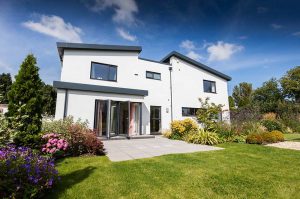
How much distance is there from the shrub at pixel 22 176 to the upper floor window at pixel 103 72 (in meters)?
9.48

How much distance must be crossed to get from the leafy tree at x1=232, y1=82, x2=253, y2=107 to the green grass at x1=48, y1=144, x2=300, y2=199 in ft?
111

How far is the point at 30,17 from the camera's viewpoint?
26.8ft

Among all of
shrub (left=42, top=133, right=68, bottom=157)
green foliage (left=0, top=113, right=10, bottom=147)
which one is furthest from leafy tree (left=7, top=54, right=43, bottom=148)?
green foliage (left=0, top=113, right=10, bottom=147)

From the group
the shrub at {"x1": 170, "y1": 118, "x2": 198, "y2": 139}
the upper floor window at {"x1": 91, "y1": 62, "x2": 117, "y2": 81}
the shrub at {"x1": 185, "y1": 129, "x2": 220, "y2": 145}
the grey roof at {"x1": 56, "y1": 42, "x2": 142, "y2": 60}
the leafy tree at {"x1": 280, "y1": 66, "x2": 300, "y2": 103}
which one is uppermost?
the leafy tree at {"x1": 280, "y1": 66, "x2": 300, "y2": 103}

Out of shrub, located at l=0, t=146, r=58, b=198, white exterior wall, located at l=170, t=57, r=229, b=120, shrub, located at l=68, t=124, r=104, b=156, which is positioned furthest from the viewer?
white exterior wall, located at l=170, t=57, r=229, b=120

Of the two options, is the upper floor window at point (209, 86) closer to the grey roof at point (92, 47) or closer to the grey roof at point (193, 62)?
the grey roof at point (193, 62)

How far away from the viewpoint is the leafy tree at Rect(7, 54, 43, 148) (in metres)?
5.76

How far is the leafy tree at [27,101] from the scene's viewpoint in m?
5.76

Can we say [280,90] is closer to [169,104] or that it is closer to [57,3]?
[169,104]

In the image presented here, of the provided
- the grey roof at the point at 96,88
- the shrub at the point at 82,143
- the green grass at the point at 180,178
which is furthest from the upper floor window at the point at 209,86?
the shrub at the point at 82,143

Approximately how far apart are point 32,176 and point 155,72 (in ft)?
42.7

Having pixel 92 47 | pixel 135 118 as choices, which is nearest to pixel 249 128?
pixel 135 118

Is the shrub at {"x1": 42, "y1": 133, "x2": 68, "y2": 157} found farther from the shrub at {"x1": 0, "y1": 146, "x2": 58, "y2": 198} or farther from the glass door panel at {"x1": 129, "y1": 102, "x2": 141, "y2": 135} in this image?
the glass door panel at {"x1": 129, "y1": 102, "x2": 141, "y2": 135}

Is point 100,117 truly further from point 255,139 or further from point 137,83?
point 255,139
